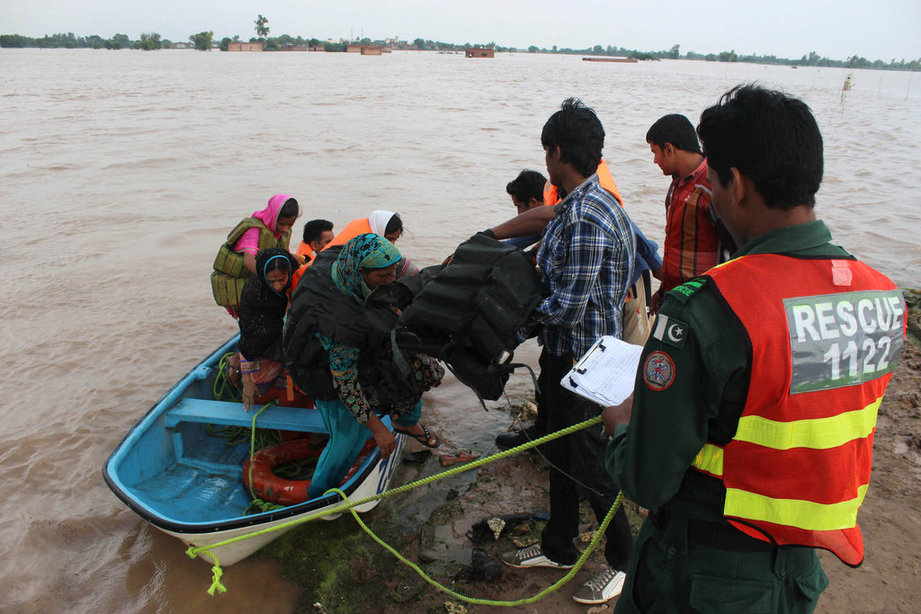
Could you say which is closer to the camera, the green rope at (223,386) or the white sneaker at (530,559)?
the white sneaker at (530,559)

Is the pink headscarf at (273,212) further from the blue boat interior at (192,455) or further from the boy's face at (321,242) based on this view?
the blue boat interior at (192,455)

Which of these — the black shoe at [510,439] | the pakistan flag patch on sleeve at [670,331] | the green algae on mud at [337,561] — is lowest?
the green algae on mud at [337,561]

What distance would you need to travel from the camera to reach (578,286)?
2441 millimetres

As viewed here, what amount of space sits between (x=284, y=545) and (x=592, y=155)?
111 inches

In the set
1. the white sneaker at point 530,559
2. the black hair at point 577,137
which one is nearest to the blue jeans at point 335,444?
the white sneaker at point 530,559

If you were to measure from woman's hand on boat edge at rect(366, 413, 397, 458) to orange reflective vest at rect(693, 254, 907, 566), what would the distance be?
2.13 meters

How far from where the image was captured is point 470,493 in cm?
401

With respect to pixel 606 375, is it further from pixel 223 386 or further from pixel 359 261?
pixel 223 386

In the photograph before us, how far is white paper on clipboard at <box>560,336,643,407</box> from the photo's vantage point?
169cm

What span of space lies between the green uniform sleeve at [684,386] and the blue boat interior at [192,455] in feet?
7.86

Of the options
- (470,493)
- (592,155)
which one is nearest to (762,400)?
(592,155)

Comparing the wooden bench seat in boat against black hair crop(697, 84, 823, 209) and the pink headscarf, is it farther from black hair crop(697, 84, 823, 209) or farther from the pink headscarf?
black hair crop(697, 84, 823, 209)

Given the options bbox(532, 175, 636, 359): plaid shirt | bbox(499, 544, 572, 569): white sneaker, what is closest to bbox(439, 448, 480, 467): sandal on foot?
bbox(499, 544, 572, 569): white sneaker

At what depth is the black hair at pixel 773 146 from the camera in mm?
1264
